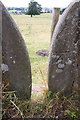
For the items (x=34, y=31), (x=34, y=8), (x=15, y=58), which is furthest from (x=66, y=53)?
(x=34, y=31)

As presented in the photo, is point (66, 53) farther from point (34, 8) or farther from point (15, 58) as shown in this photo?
point (34, 8)

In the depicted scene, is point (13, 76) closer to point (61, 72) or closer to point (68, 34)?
point (61, 72)

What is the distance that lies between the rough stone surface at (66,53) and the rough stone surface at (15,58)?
398mm

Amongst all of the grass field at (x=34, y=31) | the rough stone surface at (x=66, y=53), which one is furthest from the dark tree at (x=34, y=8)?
the rough stone surface at (x=66, y=53)

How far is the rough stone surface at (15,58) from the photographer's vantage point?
2.99 meters

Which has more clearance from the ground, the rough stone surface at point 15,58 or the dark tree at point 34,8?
the dark tree at point 34,8

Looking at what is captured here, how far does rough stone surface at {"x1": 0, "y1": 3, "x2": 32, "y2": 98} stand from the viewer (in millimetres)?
2994

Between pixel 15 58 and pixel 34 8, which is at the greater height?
pixel 34 8

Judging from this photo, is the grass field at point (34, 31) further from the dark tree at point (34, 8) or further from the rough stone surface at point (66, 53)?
the rough stone surface at point (66, 53)

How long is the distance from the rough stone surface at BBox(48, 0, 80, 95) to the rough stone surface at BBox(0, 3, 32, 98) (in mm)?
398

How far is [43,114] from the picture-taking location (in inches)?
121

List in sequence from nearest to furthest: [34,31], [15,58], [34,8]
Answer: [15,58]
[34,8]
[34,31]

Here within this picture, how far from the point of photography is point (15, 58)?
123 inches

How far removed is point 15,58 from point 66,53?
80 centimetres
